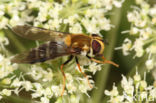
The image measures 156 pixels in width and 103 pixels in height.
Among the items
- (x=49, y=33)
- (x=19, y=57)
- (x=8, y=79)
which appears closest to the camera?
(x=19, y=57)

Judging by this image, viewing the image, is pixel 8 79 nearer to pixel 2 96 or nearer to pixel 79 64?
pixel 2 96

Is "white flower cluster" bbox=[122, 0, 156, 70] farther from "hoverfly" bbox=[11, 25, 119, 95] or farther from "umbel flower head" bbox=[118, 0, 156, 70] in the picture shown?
"hoverfly" bbox=[11, 25, 119, 95]

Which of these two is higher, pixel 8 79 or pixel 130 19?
pixel 130 19

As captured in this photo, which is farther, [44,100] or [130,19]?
[130,19]

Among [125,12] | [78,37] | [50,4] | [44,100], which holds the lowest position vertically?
[44,100]

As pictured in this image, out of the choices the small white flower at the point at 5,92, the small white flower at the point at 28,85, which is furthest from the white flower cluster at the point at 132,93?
the small white flower at the point at 5,92

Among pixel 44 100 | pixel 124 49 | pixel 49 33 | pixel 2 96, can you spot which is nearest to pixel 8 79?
pixel 2 96

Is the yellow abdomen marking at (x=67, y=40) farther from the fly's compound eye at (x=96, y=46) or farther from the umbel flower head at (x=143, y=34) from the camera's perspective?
the umbel flower head at (x=143, y=34)

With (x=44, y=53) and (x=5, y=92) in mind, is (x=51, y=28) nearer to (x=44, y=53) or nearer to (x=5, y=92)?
(x=44, y=53)
